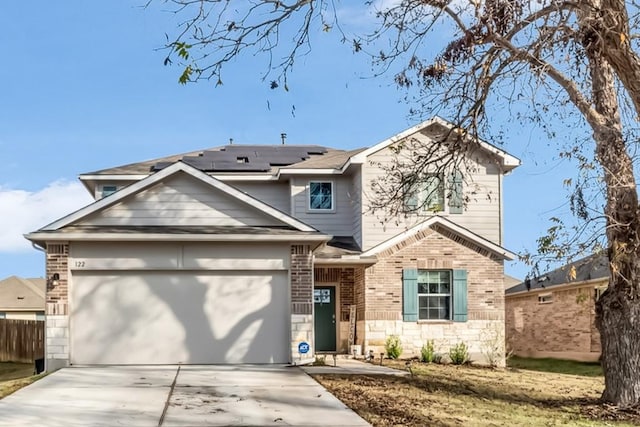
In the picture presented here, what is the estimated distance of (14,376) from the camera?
71.5 ft

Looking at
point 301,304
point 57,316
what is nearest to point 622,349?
→ point 301,304

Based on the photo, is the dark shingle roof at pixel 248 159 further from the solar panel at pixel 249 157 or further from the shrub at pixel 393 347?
the shrub at pixel 393 347

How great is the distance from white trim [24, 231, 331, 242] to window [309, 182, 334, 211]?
6472 mm

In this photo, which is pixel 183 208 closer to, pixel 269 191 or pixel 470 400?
pixel 269 191

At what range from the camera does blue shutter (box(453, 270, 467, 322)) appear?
2281cm

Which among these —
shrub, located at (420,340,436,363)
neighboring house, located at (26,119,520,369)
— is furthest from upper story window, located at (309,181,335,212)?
neighboring house, located at (26,119,520,369)

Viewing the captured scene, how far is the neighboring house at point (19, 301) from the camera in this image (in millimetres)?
42781

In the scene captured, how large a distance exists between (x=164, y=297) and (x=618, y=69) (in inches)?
411

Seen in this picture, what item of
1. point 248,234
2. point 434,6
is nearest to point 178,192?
point 248,234

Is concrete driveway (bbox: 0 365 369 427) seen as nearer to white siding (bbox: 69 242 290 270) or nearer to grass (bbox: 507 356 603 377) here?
white siding (bbox: 69 242 290 270)

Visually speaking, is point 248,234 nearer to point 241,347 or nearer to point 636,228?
point 241,347

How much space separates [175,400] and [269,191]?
1310 cm

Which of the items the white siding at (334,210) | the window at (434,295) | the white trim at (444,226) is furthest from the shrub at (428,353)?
the white siding at (334,210)

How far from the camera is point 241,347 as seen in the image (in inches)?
711
